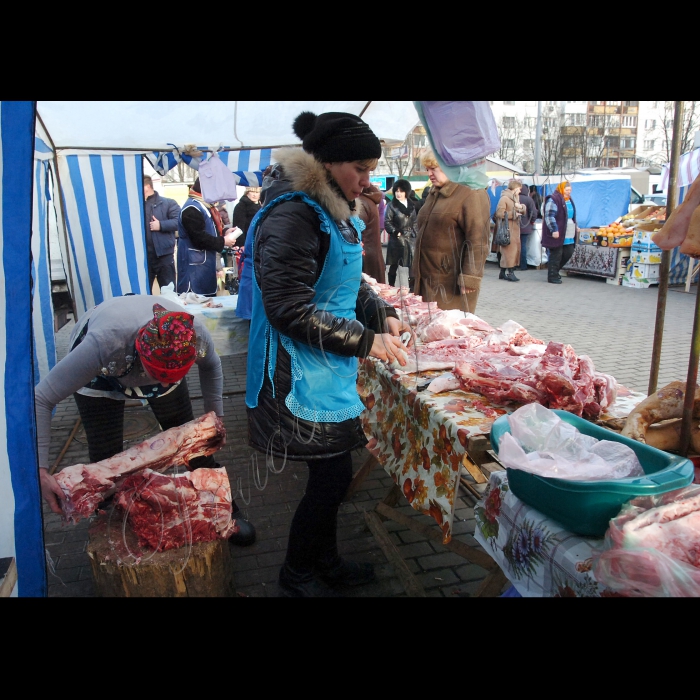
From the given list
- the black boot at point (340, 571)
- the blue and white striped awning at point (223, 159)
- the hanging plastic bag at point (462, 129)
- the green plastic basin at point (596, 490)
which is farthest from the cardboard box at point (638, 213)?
the green plastic basin at point (596, 490)

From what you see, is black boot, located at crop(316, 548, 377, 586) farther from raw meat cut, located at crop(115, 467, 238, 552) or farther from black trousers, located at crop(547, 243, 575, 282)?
black trousers, located at crop(547, 243, 575, 282)

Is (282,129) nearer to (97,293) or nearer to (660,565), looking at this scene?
(97,293)

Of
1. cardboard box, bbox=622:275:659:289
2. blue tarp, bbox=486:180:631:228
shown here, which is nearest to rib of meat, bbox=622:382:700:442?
cardboard box, bbox=622:275:659:289

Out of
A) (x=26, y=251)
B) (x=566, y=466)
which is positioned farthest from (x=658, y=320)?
(x=26, y=251)

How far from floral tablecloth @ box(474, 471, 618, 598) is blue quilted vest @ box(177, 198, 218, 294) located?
16.7 feet

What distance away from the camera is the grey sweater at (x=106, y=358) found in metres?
2.21

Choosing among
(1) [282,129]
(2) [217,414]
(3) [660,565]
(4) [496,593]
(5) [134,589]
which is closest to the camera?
(3) [660,565]

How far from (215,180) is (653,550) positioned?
20.8ft

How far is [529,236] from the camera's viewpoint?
14.4 m

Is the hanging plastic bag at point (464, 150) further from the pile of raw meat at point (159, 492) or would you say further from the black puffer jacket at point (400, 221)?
the black puffer jacket at point (400, 221)

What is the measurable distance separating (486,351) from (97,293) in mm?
4204

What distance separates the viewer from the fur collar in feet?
6.71

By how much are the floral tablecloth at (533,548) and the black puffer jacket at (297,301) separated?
62 cm

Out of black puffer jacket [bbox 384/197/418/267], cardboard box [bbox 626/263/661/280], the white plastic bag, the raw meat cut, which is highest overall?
black puffer jacket [bbox 384/197/418/267]
